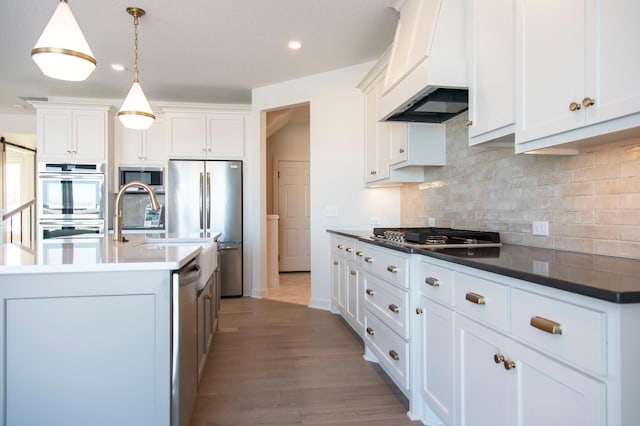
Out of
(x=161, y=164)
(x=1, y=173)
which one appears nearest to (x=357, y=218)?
(x=161, y=164)

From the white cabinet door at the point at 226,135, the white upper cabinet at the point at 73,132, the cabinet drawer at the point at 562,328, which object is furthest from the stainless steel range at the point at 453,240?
the white upper cabinet at the point at 73,132

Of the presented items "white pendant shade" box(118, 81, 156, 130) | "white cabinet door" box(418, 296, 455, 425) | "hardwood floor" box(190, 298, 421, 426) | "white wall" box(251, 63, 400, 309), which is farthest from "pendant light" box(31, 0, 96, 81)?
"white wall" box(251, 63, 400, 309)

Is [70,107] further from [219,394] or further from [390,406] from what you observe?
[390,406]

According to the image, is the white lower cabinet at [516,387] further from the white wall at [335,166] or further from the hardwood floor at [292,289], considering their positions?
the hardwood floor at [292,289]

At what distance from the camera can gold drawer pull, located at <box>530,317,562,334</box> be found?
1027 mm

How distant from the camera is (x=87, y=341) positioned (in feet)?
4.71

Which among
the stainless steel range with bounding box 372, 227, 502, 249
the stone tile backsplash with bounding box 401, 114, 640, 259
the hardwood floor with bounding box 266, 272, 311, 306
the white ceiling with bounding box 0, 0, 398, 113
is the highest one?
the white ceiling with bounding box 0, 0, 398, 113

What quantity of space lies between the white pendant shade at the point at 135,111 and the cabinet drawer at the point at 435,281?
231 cm

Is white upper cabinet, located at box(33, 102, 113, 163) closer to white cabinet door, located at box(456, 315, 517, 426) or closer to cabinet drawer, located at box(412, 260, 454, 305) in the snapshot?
cabinet drawer, located at box(412, 260, 454, 305)

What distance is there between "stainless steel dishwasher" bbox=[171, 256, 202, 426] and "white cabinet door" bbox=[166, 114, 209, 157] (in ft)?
11.6

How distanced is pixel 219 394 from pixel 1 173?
6.71 meters

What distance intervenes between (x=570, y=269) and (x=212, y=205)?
4417mm

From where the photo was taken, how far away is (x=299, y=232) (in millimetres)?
7082

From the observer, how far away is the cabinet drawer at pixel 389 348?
206 cm
